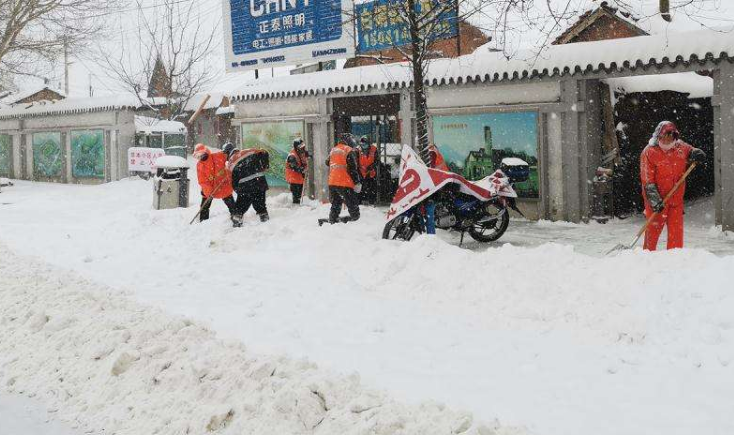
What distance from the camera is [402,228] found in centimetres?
962

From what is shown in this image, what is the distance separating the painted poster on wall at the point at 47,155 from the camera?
93.5 ft

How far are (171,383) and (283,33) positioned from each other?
1550 cm

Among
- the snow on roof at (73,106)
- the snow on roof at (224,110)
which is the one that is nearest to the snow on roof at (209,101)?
the snow on roof at (224,110)

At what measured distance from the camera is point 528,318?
5.95 m

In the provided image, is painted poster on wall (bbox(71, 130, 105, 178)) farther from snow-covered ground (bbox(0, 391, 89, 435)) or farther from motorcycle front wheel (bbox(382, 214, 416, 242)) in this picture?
snow-covered ground (bbox(0, 391, 89, 435))

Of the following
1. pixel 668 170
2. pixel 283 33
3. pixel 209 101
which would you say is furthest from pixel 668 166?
pixel 209 101

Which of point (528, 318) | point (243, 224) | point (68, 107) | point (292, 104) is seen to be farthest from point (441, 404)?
point (68, 107)

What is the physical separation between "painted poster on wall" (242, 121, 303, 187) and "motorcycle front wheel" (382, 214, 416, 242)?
7.92 metres

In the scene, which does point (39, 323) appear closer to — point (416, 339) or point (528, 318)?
point (416, 339)

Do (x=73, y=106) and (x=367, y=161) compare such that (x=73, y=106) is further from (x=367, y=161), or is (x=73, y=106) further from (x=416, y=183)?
(x=416, y=183)

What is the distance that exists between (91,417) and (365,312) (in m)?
2.72

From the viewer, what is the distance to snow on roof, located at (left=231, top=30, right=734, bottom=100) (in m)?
10.8

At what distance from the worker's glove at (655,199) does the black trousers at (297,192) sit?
320 inches


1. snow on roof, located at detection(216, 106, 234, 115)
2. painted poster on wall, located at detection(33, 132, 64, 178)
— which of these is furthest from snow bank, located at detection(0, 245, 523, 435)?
snow on roof, located at detection(216, 106, 234, 115)
